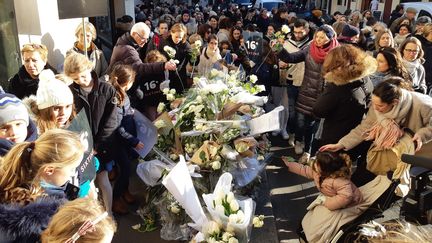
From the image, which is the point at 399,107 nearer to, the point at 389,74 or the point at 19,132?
the point at 389,74

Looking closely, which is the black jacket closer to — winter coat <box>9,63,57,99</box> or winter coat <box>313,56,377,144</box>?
winter coat <box>313,56,377,144</box>

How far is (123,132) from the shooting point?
3.58 meters

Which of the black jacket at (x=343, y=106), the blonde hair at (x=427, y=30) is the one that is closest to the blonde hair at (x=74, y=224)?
the black jacket at (x=343, y=106)

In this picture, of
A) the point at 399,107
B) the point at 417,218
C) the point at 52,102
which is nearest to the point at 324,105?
the point at 399,107

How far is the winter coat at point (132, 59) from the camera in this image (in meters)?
4.52

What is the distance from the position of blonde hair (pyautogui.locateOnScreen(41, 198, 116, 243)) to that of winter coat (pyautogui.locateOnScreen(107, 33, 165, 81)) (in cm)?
282

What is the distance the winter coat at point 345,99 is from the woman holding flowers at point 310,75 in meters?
0.93

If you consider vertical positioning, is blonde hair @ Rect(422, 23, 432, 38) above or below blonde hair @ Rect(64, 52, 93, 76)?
below

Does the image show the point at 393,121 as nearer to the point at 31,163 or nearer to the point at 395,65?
the point at 395,65

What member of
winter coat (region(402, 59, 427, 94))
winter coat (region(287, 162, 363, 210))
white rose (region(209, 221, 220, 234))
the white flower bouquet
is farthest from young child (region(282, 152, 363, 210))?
winter coat (region(402, 59, 427, 94))

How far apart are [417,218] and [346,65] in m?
1.73

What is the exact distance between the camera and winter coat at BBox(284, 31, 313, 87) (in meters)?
5.38

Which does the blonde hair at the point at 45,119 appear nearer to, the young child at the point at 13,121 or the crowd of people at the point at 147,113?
the crowd of people at the point at 147,113

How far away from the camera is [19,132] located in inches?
101
